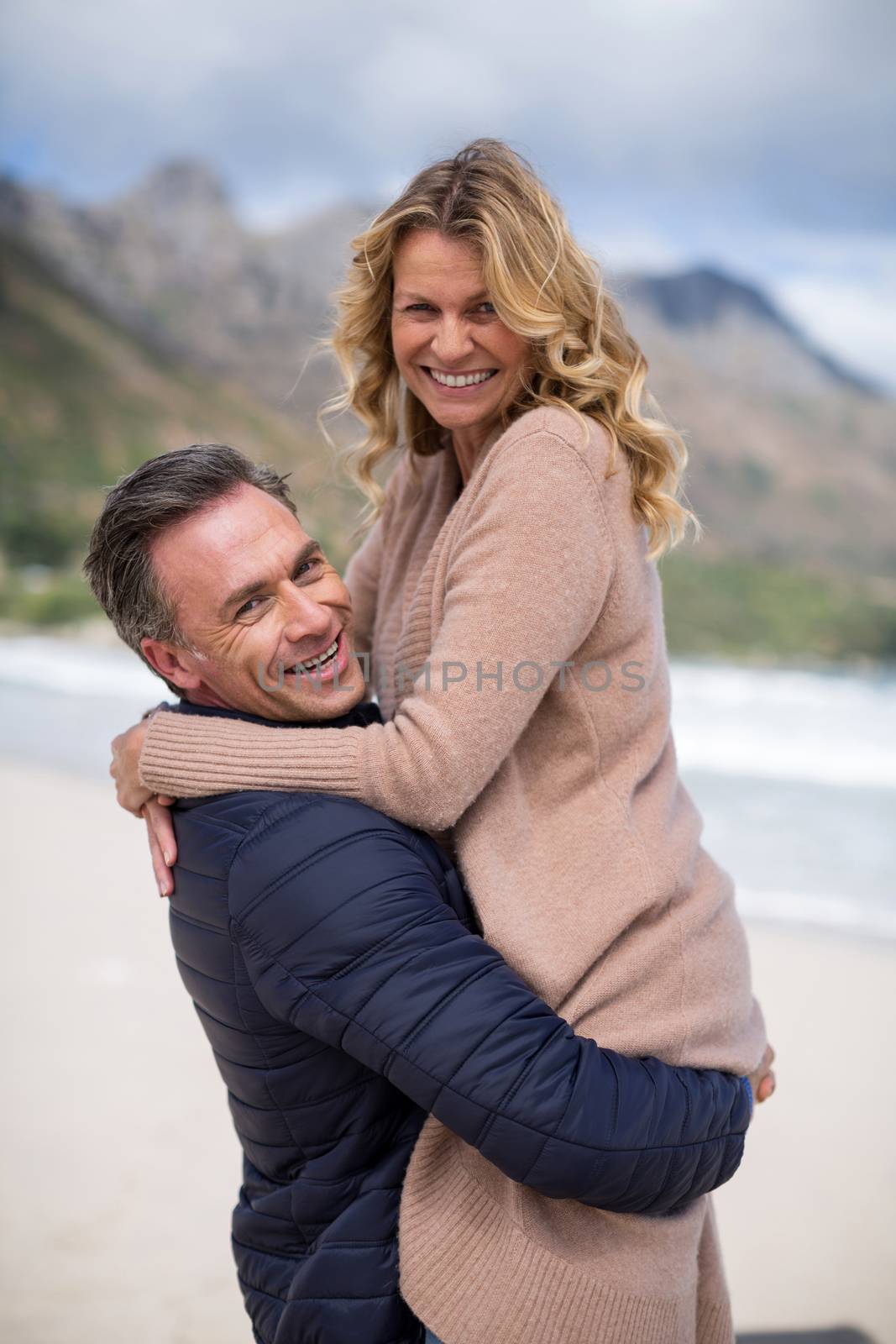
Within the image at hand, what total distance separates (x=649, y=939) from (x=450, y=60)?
58.9m

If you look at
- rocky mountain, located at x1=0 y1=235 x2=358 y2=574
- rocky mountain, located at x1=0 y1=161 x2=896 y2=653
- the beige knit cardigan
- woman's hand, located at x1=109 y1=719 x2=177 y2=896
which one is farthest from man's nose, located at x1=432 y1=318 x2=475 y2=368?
rocky mountain, located at x1=0 y1=161 x2=896 y2=653

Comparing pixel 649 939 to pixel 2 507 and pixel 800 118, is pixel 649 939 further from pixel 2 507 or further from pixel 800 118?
pixel 800 118

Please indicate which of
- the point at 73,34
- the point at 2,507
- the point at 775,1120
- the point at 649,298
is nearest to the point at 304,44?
the point at 73,34

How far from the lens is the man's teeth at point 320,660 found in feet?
4.68

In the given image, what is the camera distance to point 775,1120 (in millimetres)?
3732

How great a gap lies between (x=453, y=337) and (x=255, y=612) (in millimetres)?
471

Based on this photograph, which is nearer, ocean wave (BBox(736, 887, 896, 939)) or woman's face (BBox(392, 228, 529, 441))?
woman's face (BBox(392, 228, 529, 441))

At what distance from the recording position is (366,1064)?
1179 millimetres

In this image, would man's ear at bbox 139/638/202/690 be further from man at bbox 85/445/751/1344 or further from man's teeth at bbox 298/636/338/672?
man's teeth at bbox 298/636/338/672

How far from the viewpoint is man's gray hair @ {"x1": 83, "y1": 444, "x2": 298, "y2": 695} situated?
136 centimetres

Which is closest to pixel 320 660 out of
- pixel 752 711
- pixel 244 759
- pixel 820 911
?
pixel 244 759

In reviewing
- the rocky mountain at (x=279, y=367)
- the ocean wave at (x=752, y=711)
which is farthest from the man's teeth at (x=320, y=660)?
the rocky mountain at (x=279, y=367)

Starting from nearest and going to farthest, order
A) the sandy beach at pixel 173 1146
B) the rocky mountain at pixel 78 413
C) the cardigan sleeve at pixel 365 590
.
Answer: the cardigan sleeve at pixel 365 590 → the sandy beach at pixel 173 1146 → the rocky mountain at pixel 78 413

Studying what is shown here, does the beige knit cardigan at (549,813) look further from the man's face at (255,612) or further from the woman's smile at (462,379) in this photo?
the woman's smile at (462,379)
